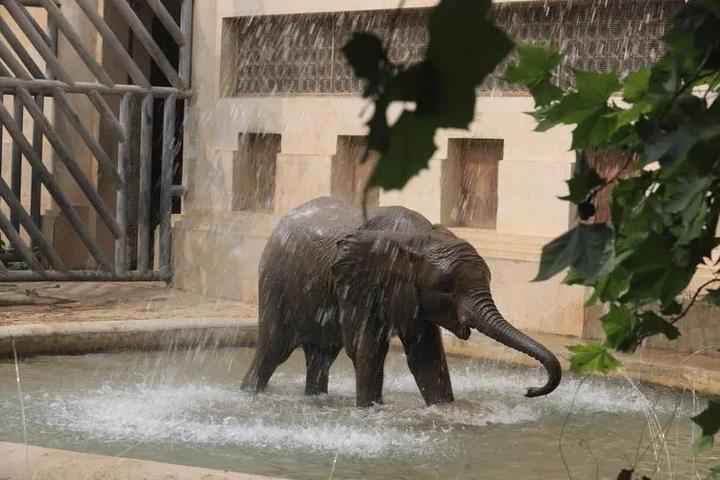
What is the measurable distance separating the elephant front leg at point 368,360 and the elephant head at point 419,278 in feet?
0.45

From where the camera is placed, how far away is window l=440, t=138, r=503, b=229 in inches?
444

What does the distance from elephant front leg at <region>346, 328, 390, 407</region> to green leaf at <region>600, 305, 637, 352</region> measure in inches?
193

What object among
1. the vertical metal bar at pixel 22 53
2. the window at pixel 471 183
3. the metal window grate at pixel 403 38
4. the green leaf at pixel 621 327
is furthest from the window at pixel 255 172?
the green leaf at pixel 621 327

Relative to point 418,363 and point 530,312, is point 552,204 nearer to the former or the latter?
point 530,312

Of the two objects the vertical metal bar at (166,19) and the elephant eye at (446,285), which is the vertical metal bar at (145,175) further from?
the elephant eye at (446,285)

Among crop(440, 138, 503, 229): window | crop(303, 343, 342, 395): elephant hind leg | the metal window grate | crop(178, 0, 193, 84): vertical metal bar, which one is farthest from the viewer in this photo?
crop(178, 0, 193, 84): vertical metal bar

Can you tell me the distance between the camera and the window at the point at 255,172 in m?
13.0

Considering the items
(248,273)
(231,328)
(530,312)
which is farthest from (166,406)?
(248,273)

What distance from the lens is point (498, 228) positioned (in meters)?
11.0

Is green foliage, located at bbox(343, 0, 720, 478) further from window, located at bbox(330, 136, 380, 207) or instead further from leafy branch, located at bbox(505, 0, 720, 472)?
window, located at bbox(330, 136, 380, 207)

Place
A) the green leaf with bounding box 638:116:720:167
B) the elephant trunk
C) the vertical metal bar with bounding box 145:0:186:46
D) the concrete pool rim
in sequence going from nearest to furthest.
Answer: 1. the green leaf with bounding box 638:116:720:167
2. the elephant trunk
3. the concrete pool rim
4. the vertical metal bar with bounding box 145:0:186:46

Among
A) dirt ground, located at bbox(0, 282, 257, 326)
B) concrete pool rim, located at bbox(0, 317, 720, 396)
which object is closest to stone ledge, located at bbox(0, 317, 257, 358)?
concrete pool rim, located at bbox(0, 317, 720, 396)

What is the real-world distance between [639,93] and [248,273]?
10687mm

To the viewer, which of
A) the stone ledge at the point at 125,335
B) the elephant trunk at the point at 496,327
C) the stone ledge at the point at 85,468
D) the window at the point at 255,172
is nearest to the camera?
the stone ledge at the point at 85,468
